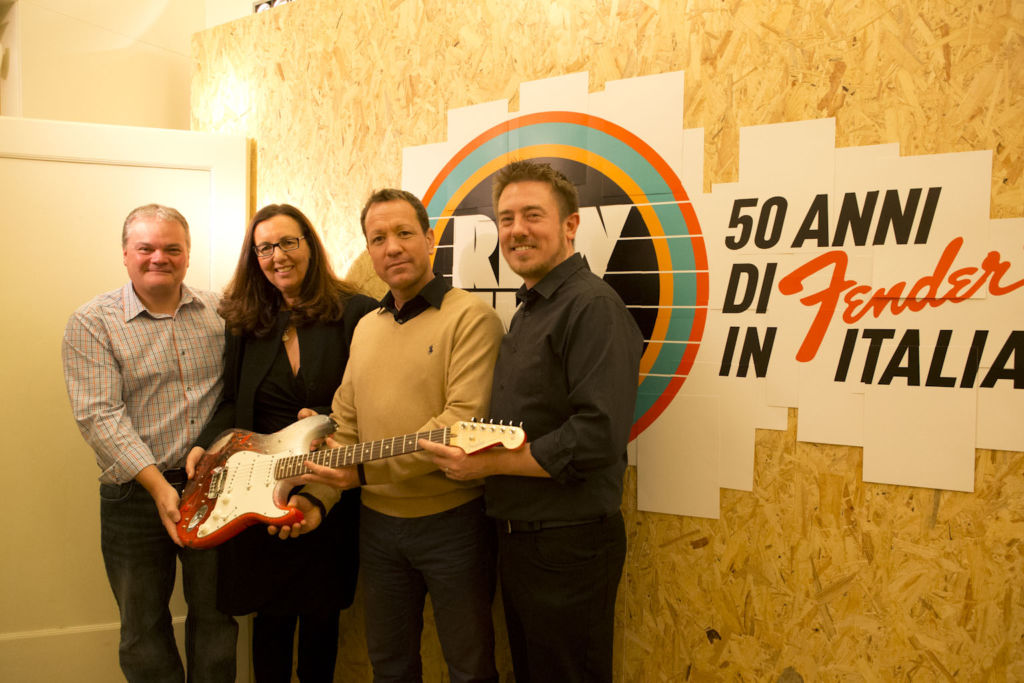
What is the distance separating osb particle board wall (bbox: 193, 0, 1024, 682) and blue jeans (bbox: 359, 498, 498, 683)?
455mm

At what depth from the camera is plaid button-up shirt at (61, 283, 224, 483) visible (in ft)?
5.52

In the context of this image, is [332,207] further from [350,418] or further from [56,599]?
[56,599]

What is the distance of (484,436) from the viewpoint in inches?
51.2

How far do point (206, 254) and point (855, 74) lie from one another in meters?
2.48

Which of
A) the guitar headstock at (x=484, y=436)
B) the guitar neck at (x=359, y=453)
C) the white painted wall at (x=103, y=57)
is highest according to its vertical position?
the white painted wall at (x=103, y=57)

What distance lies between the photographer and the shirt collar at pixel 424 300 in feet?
5.24

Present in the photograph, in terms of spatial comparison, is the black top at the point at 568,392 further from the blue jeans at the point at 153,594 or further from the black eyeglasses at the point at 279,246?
the blue jeans at the point at 153,594

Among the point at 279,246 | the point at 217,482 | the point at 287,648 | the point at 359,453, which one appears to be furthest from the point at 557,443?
the point at 287,648

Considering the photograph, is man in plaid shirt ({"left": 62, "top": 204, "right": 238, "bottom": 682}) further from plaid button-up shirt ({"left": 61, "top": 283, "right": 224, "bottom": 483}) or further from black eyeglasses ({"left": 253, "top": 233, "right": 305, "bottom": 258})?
black eyeglasses ({"left": 253, "top": 233, "right": 305, "bottom": 258})

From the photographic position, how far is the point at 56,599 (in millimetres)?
2264

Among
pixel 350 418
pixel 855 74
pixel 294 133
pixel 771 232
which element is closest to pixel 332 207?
pixel 294 133

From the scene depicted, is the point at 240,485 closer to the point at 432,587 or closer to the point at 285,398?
the point at 285,398

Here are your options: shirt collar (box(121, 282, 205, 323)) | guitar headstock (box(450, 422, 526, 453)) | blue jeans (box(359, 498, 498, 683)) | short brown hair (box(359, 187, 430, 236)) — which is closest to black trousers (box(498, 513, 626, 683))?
blue jeans (box(359, 498, 498, 683))

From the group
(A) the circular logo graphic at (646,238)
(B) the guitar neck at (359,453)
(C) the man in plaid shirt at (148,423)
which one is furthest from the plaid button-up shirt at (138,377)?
(A) the circular logo graphic at (646,238)
